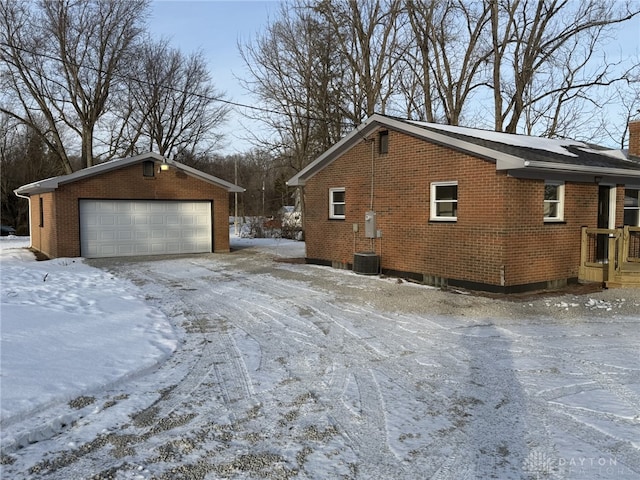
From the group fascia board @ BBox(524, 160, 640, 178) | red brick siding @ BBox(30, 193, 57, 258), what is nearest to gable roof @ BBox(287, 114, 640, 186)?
fascia board @ BBox(524, 160, 640, 178)

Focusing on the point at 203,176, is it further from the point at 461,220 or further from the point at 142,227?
the point at 461,220

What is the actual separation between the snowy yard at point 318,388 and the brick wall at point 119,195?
760 cm

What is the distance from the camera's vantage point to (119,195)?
54.1ft

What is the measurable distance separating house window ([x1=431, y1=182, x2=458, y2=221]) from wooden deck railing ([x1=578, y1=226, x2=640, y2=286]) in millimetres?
3211

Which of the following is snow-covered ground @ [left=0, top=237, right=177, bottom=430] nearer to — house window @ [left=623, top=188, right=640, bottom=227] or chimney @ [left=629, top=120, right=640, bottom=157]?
house window @ [left=623, top=188, right=640, bottom=227]

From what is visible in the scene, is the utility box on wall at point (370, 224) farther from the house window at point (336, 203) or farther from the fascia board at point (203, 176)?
the fascia board at point (203, 176)

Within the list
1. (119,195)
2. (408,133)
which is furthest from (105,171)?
(408,133)

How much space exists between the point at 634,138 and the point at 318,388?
13841mm

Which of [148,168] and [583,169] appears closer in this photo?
[583,169]

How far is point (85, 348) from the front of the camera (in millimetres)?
5469

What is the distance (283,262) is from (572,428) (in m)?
12.0

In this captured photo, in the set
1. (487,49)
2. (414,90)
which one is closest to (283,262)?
(414,90)

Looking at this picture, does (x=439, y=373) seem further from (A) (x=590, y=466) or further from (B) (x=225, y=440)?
(B) (x=225, y=440)

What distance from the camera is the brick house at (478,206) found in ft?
31.5
